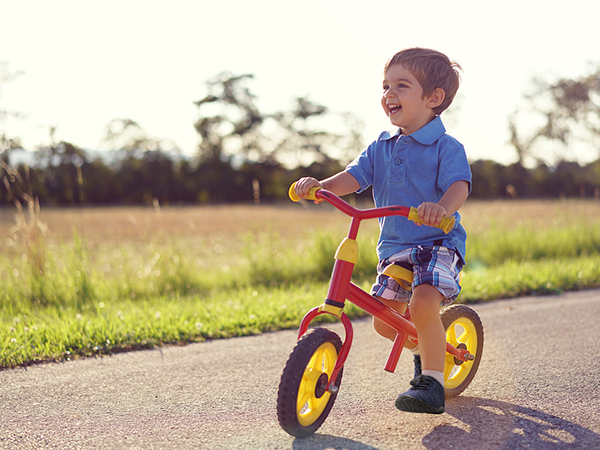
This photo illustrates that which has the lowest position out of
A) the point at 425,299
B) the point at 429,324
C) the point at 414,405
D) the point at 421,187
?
the point at 414,405

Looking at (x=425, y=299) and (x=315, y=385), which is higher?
(x=425, y=299)

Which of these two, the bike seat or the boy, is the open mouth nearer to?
the boy

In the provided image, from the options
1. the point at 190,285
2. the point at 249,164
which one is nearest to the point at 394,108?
the point at 190,285

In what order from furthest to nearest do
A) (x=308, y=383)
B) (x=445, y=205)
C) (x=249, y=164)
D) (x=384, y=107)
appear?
(x=249, y=164), (x=384, y=107), (x=445, y=205), (x=308, y=383)

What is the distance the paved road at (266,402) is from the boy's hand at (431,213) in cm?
91

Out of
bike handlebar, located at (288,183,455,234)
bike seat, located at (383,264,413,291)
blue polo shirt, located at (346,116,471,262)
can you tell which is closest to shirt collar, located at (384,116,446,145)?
blue polo shirt, located at (346,116,471,262)

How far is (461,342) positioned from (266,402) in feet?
3.64

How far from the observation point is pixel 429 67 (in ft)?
8.28

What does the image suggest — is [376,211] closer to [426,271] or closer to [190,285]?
[426,271]

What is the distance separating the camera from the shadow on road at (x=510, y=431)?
2.24 metres

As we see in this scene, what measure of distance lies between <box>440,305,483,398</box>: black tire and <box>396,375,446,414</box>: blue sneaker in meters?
0.46

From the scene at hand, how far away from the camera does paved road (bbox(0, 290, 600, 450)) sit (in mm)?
2309

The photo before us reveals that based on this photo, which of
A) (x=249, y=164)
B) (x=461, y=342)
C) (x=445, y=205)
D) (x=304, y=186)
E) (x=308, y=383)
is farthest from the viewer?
→ (x=249, y=164)

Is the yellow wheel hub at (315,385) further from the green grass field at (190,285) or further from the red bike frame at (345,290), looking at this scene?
the green grass field at (190,285)
